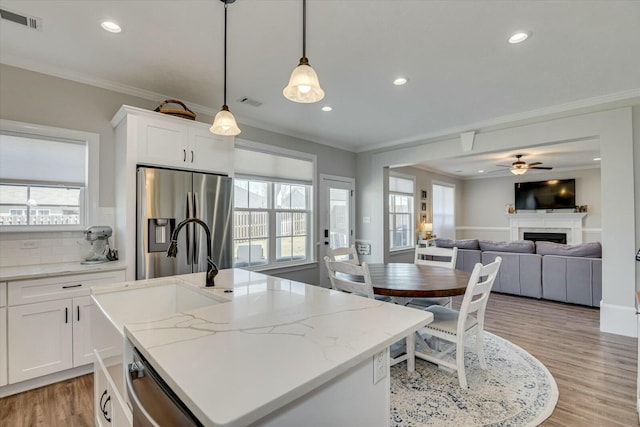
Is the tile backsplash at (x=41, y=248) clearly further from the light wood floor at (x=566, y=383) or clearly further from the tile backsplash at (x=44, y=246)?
the light wood floor at (x=566, y=383)

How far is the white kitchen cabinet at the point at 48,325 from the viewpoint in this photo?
234 cm

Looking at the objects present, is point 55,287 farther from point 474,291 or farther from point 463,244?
point 463,244

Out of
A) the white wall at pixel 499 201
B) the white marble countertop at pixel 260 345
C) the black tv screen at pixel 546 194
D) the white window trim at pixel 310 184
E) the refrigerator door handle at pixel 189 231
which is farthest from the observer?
the black tv screen at pixel 546 194

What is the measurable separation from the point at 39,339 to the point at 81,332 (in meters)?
0.26

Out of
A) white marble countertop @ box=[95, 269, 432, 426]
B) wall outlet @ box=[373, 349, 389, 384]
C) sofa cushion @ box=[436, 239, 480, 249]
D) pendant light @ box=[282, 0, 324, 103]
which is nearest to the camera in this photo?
white marble countertop @ box=[95, 269, 432, 426]

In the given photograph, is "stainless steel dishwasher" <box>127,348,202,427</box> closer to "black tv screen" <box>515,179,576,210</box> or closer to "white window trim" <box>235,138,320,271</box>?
"white window trim" <box>235,138,320,271</box>

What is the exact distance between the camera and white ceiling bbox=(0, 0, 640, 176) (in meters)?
2.08

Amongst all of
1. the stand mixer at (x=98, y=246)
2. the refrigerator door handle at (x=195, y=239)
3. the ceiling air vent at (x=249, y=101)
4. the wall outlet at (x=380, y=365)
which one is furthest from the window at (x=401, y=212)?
the wall outlet at (x=380, y=365)

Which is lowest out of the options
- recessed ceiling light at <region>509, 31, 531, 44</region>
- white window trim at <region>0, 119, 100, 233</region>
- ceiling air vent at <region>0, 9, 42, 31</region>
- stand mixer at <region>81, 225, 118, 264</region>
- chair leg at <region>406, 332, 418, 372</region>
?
chair leg at <region>406, 332, 418, 372</region>

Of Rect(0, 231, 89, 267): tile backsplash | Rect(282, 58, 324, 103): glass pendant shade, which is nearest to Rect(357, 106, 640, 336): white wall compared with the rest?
Rect(282, 58, 324, 103): glass pendant shade

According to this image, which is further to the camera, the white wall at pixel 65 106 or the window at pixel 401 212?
the window at pixel 401 212

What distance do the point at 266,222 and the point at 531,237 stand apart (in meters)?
7.91

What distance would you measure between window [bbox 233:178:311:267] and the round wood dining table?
1722 mm

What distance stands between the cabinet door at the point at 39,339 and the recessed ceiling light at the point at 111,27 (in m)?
2.15
